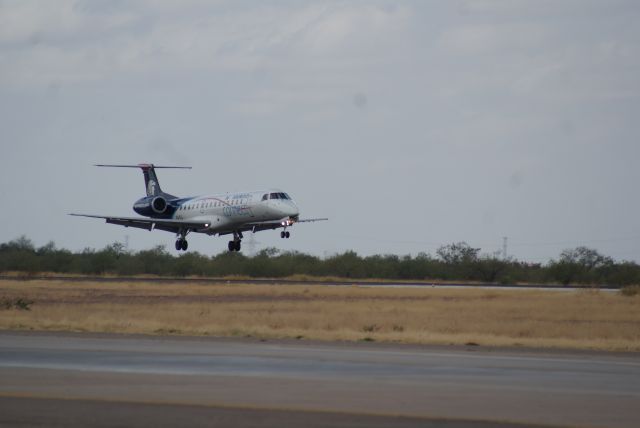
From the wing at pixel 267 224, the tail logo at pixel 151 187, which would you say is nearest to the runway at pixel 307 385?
the wing at pixel 267 224

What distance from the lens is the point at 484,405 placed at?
15.0 metres

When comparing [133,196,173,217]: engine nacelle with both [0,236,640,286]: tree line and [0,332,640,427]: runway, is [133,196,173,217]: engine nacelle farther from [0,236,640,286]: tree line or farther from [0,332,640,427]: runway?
[0,332,640,427]: runway

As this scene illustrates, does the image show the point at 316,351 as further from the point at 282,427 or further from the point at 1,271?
the point at 1,271

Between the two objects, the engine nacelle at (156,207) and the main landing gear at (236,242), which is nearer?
the main landing gear at (236,242)

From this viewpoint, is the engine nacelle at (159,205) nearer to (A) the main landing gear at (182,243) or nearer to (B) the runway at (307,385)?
(A) the main landing gear at (182,243)

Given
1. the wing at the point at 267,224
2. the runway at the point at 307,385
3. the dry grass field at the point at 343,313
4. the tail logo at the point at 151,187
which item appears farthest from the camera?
the tail logo at the point at 151,187

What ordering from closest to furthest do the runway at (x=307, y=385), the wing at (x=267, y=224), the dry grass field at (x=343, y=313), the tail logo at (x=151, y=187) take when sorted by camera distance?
the runway at (x=307, y=385), the dry grass field at (x=343, y=313), the wing at (x=267, y=224), the tail logo at (x=151, y=187)

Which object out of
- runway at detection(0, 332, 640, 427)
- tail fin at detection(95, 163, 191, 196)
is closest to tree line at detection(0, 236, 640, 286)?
tail fin at detection(95, 163, 191, 196)

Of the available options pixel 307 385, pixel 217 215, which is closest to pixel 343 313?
pixel 307 385

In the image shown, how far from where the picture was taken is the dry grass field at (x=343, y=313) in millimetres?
28953

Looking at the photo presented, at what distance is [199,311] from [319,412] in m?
24.0

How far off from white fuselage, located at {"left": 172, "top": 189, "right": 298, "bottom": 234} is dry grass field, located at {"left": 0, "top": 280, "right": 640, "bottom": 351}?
25.6ft

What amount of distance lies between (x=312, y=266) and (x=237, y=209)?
→ 26123 mm

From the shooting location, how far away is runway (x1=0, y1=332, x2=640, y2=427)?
13898 mm
